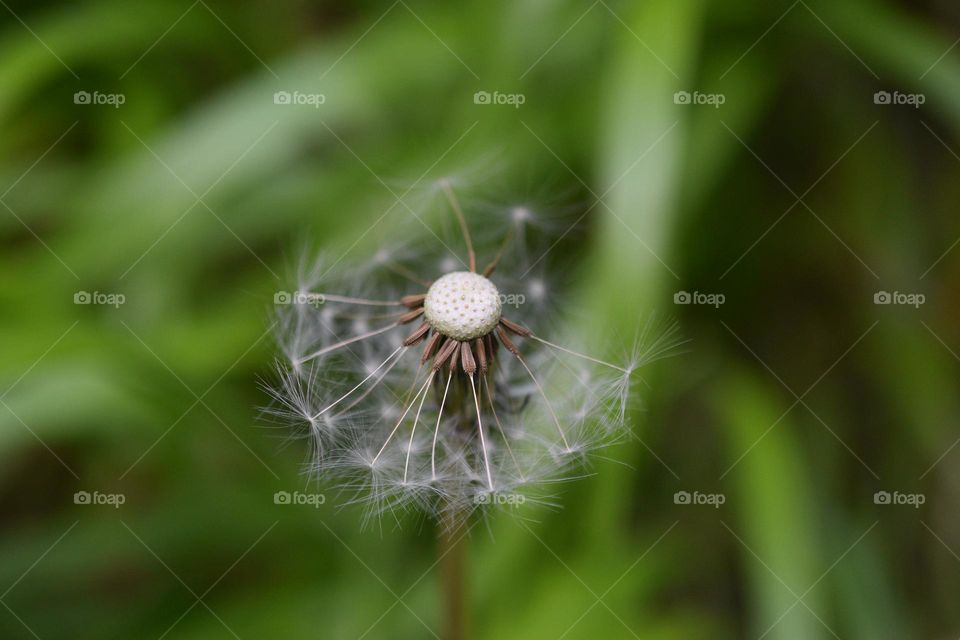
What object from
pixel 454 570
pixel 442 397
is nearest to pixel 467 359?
pixel 442 397

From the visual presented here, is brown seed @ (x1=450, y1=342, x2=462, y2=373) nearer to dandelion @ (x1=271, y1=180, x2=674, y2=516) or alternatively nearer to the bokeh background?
dandelion @ (x1=271, y1=180, x2=674, y2=516)

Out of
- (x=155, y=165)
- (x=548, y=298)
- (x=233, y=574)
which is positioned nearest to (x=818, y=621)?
(x=548, y=298)

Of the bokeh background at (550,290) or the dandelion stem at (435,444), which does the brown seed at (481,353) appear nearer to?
the dandelion stem at (435,444)

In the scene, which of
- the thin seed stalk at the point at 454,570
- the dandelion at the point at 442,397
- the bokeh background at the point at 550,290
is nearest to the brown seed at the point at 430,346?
the dandelion at the point at 442,397

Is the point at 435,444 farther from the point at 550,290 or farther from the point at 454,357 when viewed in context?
the point at 550,290

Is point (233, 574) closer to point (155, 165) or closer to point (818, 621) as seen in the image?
point (155, 165)

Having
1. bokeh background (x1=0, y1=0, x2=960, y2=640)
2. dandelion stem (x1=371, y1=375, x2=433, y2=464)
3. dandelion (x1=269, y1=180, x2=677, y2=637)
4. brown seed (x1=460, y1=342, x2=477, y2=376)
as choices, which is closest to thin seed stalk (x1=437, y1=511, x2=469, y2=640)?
dandelion (x1=269, y1=180, x2=677, y2=637)
